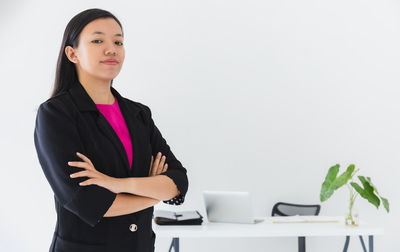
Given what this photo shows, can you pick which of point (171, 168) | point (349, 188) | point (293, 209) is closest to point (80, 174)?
point (171, 168)

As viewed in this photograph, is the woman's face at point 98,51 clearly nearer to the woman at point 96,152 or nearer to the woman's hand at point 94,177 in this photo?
the woman at point 96,152

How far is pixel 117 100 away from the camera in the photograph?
1670mm

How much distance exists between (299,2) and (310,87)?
2.74 feet

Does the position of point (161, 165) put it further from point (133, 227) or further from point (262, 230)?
point (262, 230)

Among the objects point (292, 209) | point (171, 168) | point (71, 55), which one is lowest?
point (292, 209)

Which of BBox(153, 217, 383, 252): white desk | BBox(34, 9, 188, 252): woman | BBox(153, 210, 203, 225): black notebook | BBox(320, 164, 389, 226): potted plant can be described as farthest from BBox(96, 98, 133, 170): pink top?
BBox(320, 164, 389, 226): potted plant

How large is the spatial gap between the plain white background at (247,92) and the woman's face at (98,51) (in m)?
2.54

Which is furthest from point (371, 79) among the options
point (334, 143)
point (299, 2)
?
point (299, 2)

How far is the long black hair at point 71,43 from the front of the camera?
1.53m

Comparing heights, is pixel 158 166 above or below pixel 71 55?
below

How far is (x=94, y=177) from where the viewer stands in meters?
1.41

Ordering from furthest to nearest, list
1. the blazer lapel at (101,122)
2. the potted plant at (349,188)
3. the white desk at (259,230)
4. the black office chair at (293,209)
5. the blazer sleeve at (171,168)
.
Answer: the black office chair at (293,209) → the potted plant at (349,188) → the white desk at (259,230) → the blazer sleeve at (171,168) → the blazer lapel at (101,122)

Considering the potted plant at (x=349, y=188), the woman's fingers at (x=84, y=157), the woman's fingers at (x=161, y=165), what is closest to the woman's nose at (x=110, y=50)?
the woman's fingers at (x=84, y=157)

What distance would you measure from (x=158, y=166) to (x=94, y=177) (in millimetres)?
364
